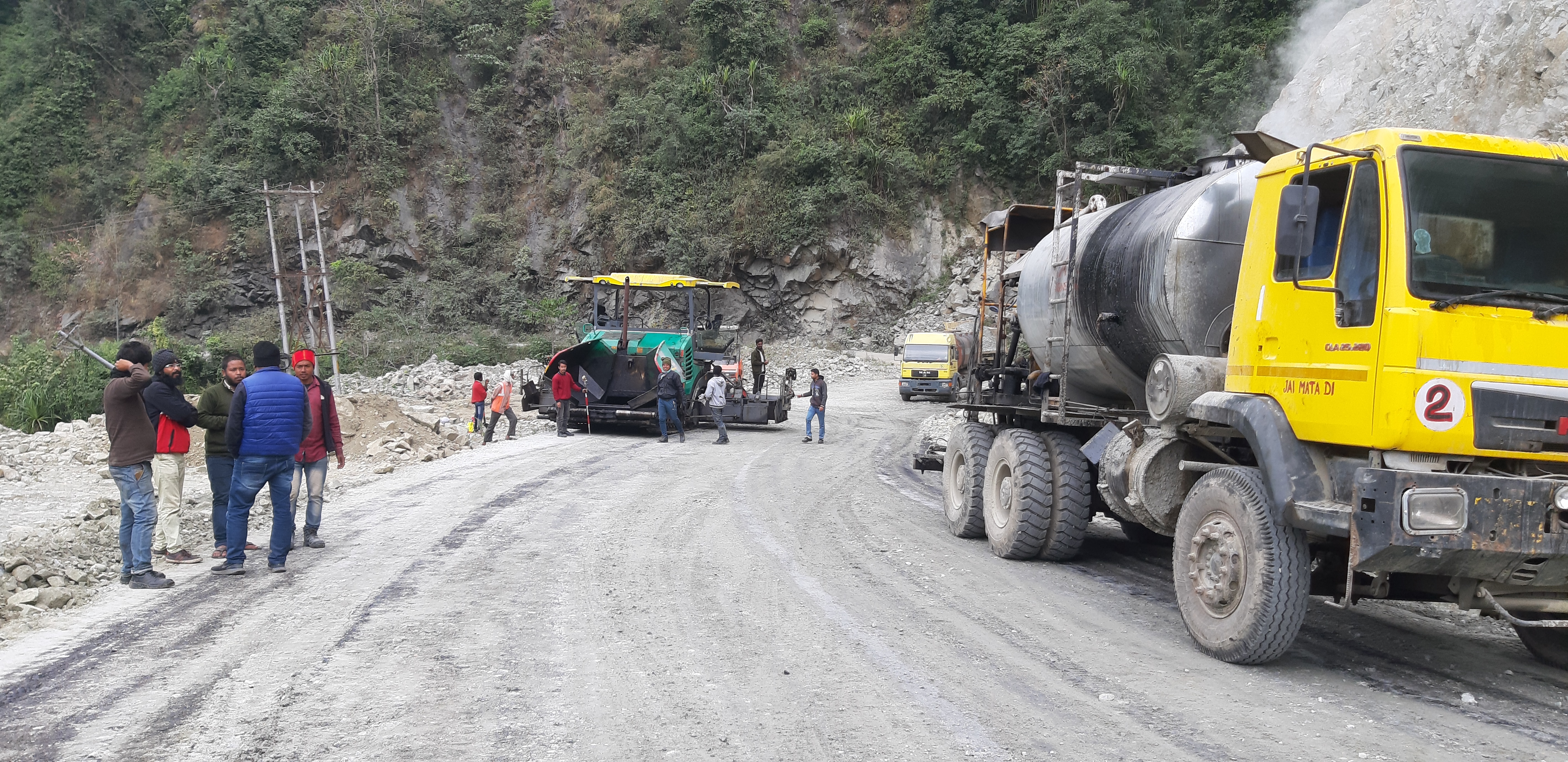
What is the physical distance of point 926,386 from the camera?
1085 inches

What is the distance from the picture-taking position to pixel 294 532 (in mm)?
8055

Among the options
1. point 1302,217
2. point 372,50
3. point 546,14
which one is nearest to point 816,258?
point 546,14

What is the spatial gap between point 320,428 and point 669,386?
9.50 m

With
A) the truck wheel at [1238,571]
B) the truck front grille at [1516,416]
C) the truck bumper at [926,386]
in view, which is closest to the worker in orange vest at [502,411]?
the truck bumper at [926,386]

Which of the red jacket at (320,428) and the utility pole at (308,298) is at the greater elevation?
the utility pole at (308,298)

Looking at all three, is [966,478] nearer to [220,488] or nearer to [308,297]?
[220,488]

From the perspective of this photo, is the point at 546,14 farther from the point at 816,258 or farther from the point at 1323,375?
the point at 1323,375

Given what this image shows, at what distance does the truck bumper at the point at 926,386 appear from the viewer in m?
27.5

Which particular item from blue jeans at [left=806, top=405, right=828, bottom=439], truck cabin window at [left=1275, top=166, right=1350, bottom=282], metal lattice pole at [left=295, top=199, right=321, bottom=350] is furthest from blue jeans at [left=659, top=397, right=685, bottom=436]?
truck cabin window at [left=1275, top=166, right=1350, bottom=282]

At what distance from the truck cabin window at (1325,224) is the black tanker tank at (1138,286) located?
0.97m

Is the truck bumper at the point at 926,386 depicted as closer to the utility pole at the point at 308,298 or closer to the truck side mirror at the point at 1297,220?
the utility pole at the point at 308,298

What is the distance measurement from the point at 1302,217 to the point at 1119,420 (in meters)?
2.83

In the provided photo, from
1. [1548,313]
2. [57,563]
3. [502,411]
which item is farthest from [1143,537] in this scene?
[502,411]

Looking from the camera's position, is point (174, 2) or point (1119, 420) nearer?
point (1119, 420)
